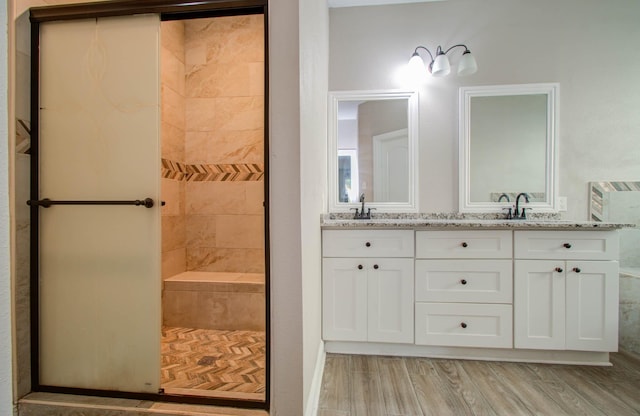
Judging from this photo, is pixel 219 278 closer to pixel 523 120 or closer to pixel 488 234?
pixel 488 234

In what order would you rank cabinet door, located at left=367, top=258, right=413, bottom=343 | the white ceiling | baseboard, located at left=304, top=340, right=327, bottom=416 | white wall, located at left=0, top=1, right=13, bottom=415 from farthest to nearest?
the white ceiling < cabinet door, located at left=367, top=258, right=413, bottom=343 < baseboard, located at left=304, top=340, right=327, bottom=416 < white wall, located at left=0, top=1, right=13, bottom=415

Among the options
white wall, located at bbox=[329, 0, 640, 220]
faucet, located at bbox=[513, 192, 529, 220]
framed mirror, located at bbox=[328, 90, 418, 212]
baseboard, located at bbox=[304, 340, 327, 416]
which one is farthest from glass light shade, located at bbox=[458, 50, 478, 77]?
baseboard, located at bbox=[304, 340, 327, 416]

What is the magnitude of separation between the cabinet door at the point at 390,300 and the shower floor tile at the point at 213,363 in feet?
2.48

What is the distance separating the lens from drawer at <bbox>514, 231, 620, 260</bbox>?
1594 mm

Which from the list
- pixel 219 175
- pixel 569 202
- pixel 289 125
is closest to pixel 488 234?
pixel 569 202

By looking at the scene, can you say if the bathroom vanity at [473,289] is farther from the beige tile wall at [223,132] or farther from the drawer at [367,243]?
the beige tile wall at [223,132]

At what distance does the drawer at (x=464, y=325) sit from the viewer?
165cm

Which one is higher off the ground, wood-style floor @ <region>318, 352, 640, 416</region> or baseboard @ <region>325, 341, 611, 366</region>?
baseboard @ <region>325, 341, 611, 366</region>

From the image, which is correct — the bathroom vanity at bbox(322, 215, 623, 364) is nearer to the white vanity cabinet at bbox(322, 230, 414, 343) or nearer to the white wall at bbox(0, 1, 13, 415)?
the white vanity cabinet at bbox(322, 230, 414, 343)

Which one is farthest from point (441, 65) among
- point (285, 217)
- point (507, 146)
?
point (285, 217)

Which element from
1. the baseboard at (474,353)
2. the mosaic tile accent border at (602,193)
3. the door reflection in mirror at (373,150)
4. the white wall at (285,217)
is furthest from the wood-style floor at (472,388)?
the door reflection in mirror at (373,150)

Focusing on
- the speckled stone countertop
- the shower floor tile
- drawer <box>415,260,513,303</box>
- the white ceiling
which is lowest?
the shower floor tile

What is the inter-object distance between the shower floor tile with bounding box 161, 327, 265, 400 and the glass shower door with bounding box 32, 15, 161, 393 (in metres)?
0.30

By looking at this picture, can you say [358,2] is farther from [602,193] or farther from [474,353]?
[474,353]
